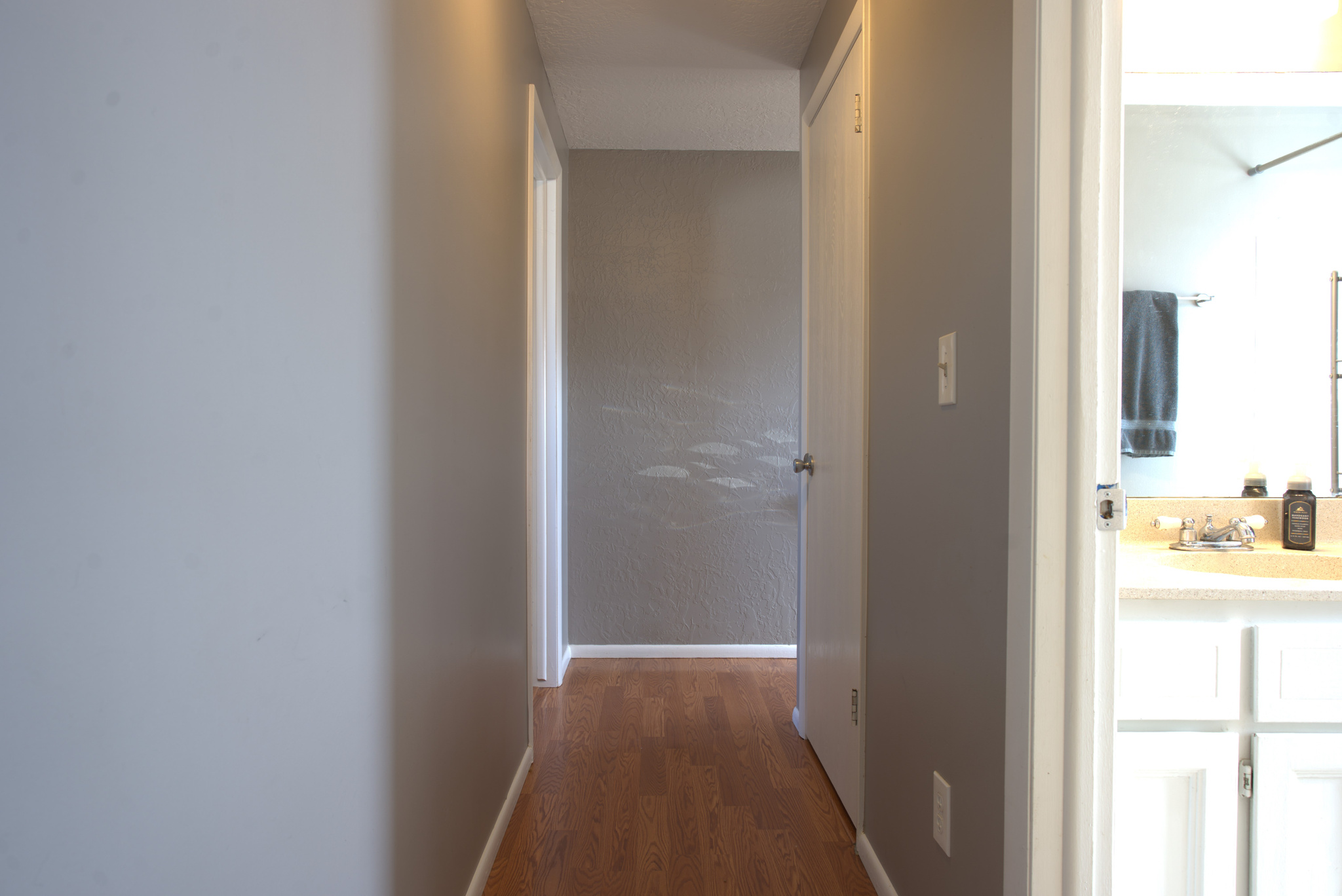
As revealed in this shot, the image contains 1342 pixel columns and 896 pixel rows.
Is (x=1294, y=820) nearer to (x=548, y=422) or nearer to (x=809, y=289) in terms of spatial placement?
(x=809, y=289)

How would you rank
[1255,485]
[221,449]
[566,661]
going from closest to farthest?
1. [221,449]
2. [1255,485]
3. [566,661]

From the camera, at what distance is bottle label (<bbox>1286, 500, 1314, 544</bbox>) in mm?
1680

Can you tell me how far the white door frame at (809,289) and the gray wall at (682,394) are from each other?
86 cm

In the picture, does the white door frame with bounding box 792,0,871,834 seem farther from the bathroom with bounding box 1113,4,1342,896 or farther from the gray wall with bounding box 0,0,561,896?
the gray wall with bounding box 0,0,561,896

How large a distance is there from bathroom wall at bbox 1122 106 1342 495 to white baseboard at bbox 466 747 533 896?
68.8 inches

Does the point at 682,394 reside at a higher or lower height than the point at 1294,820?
higher

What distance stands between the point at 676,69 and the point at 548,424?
1448 mm

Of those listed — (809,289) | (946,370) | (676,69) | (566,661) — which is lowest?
(566,661)

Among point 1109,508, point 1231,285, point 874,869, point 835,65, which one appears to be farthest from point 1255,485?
point 835,65

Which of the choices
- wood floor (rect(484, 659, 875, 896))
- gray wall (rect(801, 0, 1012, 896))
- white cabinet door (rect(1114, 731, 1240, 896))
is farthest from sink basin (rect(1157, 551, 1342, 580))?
wood floor (rect(484, 659, 875, 896))

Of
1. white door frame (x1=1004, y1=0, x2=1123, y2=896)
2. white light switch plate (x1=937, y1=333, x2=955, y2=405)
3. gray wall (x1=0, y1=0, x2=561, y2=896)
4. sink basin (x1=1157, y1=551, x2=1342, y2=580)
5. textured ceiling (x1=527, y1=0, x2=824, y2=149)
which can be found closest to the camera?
gray wall (x1=0, y1=0, x2=561, y2=896)

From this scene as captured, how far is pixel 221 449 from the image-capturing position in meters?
0.64

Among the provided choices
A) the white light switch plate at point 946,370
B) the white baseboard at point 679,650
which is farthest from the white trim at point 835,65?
the white baseboard at point 679,650

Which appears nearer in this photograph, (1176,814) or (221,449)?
(221,449)
